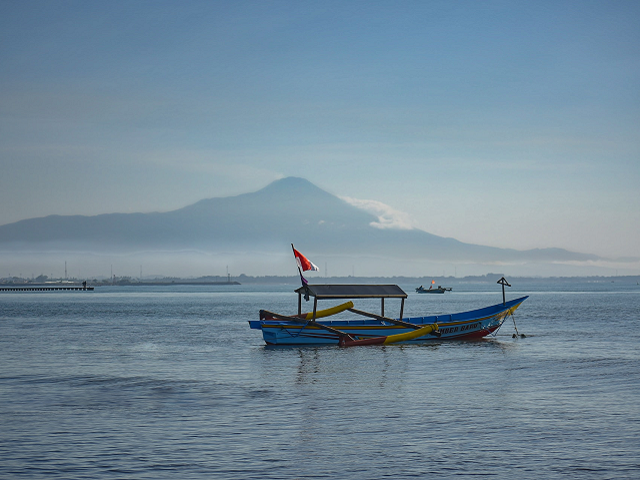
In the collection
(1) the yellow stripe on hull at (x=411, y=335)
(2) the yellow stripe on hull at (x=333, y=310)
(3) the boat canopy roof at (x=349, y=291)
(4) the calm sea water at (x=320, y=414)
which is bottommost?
(4) the calm sea water at (x=320, y=414)

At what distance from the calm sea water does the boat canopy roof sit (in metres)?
4.20

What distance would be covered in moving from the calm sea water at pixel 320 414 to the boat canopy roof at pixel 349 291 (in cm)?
420

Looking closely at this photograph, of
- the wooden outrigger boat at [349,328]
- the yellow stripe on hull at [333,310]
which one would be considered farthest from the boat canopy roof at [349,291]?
the yellow stripe on hull at [333,310]

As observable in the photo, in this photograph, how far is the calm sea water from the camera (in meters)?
16.1

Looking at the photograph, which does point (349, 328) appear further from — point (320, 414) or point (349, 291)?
point (320, 414)

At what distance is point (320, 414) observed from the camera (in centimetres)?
2212

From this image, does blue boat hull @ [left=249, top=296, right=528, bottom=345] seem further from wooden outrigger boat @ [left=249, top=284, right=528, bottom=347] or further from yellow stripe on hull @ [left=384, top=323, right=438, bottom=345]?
yellow stripe on hull @ [left=384, top=323, right=438, bottom=345]

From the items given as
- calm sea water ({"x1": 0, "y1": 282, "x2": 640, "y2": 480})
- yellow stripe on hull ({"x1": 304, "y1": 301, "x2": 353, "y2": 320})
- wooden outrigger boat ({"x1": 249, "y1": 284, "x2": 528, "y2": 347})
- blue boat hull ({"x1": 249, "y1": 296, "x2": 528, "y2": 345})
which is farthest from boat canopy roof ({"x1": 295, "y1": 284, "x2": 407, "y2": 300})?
calm sea water ({"x1": 0, "y1": 282, "x2": 640, "y2": 480})

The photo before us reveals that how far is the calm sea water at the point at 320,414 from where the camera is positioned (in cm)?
1611

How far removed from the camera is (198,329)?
2640 inches

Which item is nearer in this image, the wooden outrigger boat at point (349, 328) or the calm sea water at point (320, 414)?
the calm sea water at point (320, 414)

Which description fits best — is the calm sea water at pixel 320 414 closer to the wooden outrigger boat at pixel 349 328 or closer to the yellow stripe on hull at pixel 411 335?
the wooden outrigger boat at pixel 349 328

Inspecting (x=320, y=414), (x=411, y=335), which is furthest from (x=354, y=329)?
(x=320, y=414)

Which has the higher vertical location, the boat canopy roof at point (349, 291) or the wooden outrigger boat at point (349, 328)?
the boat canopy roof at point (349, 291)
